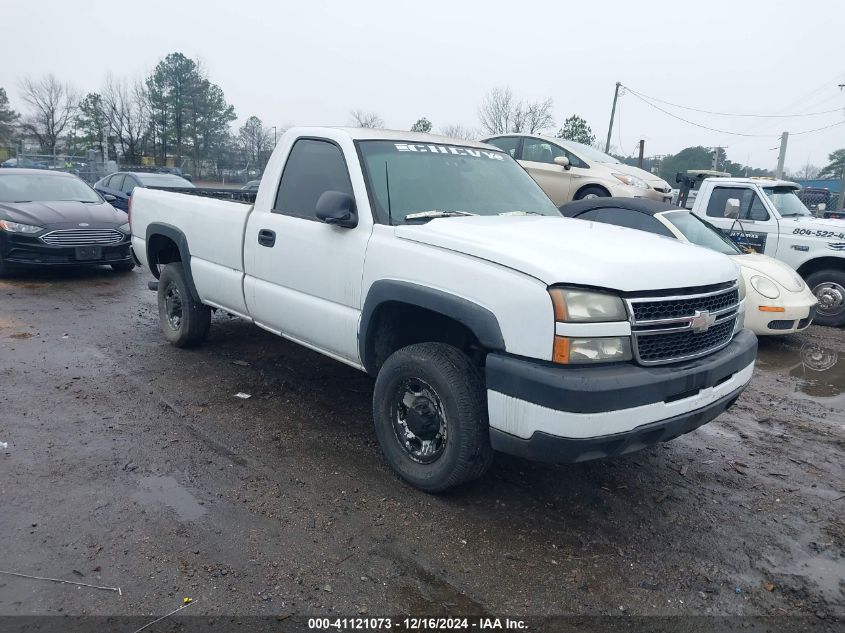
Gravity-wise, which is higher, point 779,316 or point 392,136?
point 392,136

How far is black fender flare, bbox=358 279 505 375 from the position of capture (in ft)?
10.0

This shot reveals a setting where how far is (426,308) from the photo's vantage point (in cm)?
340

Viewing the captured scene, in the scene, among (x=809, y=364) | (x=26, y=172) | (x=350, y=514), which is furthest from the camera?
(x=26, y=172)

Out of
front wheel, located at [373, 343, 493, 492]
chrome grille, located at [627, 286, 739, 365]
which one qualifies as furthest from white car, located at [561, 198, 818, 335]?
front wheel, located at [373, 343, 493, 492]

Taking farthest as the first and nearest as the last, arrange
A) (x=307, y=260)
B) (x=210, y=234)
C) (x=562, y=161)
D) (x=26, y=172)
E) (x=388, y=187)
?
(x=26, y=172) < (x=562, y=161) < (x=210, y=234) < (x=307, y=260) < (x=388, y=187)

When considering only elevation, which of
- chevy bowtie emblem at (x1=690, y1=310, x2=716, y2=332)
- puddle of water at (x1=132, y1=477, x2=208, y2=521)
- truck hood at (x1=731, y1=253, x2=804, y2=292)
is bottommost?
puddle of water at (x1=132, y1=477, x2=208, y2=521)

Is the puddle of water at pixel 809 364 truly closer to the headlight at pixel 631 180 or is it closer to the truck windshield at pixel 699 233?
the truck windshield at pixel 699 233

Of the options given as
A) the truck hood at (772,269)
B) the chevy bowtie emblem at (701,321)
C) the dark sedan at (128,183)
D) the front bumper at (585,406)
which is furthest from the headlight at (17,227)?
the truck hood at (772,269)

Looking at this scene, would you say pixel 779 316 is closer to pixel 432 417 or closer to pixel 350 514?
pixel 432 417

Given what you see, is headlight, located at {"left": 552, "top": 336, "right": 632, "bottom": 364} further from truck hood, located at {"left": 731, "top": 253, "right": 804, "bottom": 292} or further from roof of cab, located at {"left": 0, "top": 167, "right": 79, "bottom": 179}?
roof of cab, located at {"left": 0, "top": 167, "right": 79, "bottom": 179}

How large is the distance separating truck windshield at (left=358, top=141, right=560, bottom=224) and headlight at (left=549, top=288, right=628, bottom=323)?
4.18 ft

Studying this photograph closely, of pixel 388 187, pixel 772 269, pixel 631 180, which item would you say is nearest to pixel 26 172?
pixel 388 187

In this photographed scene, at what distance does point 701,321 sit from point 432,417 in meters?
1.47

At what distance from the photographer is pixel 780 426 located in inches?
199
